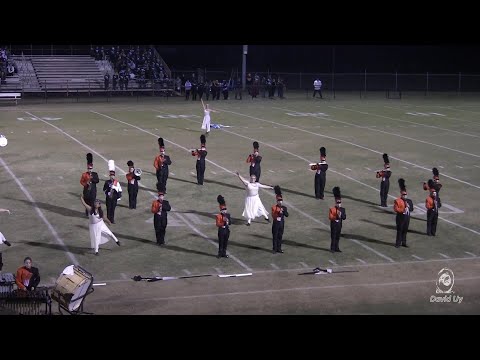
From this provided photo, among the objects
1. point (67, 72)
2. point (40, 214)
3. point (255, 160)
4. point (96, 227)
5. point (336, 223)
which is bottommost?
point (40, 214)

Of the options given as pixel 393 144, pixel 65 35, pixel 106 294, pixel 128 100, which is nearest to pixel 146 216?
pixel 106 294

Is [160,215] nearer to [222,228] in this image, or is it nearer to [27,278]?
[222,228]

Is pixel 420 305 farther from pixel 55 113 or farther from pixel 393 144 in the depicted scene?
pixel 55 113

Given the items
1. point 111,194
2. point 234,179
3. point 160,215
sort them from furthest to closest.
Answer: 1. point 234,179
2. point 111,194
3. point 160,215

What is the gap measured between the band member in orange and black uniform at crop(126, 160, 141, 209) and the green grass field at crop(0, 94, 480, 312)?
243 millimetres

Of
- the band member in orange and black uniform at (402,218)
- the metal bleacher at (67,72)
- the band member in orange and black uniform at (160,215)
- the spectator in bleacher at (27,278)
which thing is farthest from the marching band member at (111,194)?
the metal bleacher at (67,72)

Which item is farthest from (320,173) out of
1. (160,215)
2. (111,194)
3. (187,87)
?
(187,87)

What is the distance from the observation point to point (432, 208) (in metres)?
18.3

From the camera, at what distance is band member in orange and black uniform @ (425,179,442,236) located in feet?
60.0

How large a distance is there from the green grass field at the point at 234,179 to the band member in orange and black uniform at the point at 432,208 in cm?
22

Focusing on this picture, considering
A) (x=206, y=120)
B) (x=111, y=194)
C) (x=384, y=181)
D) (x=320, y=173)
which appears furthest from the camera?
(x=206, y=120)

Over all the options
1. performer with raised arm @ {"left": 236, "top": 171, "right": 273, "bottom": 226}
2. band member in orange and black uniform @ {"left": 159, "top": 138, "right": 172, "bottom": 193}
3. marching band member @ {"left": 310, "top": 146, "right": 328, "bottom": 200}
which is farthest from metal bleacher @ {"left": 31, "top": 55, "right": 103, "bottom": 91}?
performer with raised arm @ {"left": 236, "top": 171, "right": 273, "bottom": 226}

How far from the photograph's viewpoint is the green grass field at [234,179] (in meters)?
17.1

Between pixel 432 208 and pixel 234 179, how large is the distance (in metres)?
7.45
